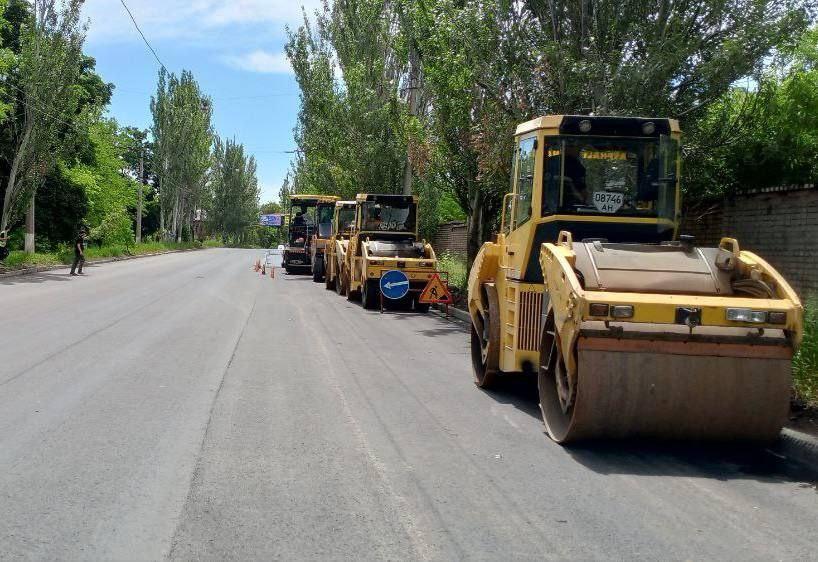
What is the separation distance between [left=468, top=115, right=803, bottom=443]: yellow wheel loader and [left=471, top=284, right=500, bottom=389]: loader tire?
1.35ft

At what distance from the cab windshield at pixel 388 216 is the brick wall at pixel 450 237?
7.90 m

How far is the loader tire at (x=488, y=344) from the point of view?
357 inches

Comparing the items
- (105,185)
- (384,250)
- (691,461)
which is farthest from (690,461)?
(105,185)

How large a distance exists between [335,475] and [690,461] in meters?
2.75

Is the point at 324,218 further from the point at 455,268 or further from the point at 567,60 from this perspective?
the point at 567,60

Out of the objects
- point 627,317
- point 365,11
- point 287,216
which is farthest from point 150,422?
point 287,216

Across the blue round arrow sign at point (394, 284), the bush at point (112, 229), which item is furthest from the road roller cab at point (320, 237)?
the bush at point (112, 229)

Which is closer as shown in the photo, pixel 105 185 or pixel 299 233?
pixel 299 233

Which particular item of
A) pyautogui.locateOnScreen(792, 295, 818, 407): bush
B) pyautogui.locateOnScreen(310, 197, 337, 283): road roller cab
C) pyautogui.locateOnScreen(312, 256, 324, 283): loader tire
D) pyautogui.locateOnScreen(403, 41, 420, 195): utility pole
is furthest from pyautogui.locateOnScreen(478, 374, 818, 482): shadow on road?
pyautogui.locateOnScreen(312, 256, 324, 283): loader tire

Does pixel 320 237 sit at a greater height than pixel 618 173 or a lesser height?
lesser

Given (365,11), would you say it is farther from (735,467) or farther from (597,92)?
(735,467)

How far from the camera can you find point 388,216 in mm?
21859

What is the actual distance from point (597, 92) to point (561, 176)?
5.58 m

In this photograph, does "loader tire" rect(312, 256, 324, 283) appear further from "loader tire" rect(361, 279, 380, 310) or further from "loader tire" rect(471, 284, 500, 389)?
"loader tire" rect(471, 284, 500, 389)
